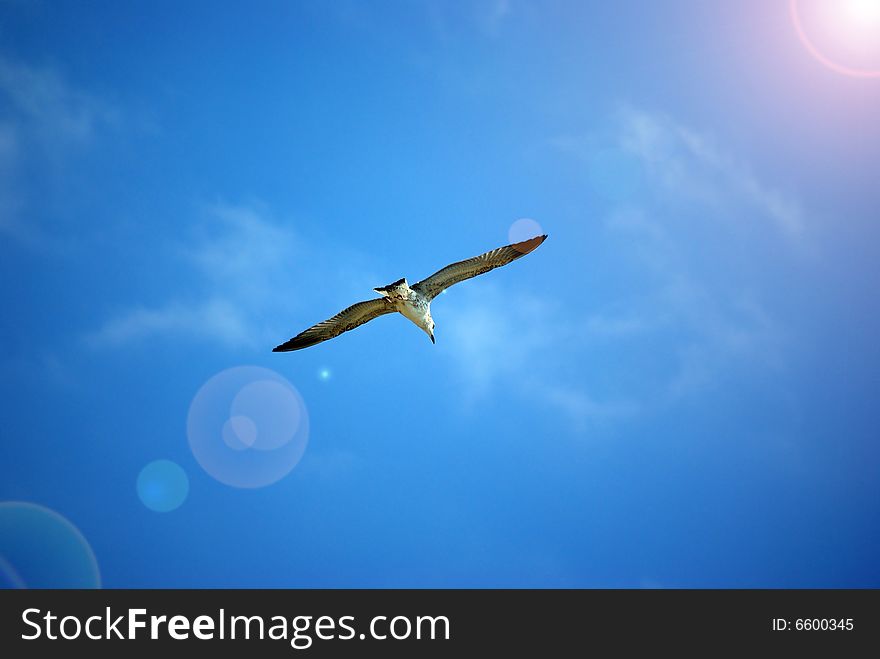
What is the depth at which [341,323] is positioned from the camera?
24750mm

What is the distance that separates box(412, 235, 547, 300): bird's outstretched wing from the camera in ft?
72.2

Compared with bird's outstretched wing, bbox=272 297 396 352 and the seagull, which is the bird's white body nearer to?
the seagull

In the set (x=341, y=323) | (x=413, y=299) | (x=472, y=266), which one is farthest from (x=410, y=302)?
(x=341, y=323)

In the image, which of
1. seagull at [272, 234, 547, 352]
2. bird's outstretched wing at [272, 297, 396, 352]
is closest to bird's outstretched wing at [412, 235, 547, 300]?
seagull at [272, 234, 547, 352]

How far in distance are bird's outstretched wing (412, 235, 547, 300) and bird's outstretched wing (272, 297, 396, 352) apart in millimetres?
1593

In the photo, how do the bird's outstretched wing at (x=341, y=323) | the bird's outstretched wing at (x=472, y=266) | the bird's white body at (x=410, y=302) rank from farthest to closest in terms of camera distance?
the bird's outstretched wing at (x=341, y=323), the bird's white body at (x=410, y=302), the bird's outstretched wing at (x=472, y=266)

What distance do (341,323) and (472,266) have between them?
5.95 m

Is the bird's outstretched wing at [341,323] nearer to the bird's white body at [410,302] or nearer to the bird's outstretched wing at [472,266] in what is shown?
the bird's white body at [410,302]

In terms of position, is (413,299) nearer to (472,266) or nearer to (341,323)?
(472,266)

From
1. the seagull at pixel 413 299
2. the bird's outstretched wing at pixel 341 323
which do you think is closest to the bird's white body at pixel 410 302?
the seagull at pixel 413 299

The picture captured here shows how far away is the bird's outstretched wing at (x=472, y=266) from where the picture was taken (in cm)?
2200
